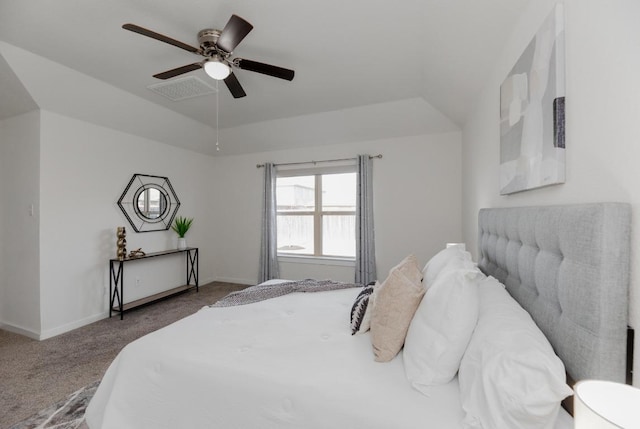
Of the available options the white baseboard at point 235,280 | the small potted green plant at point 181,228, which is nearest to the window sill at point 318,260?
the white baseboard at point 235,280

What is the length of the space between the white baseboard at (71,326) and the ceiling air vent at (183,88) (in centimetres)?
270

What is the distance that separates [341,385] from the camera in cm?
113

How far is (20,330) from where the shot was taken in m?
3.02

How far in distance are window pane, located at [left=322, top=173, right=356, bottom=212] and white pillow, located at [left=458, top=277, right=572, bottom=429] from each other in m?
3.52

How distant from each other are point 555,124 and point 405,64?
6.10 ft

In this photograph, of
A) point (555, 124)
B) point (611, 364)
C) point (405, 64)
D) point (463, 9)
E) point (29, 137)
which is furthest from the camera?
point (29, 137)

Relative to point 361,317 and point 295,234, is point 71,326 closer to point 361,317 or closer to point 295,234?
point 295,234

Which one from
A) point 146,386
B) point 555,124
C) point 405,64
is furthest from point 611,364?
point 405,64

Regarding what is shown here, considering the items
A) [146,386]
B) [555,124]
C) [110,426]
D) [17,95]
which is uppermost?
[17,95]

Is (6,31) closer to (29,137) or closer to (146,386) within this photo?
(29,137)

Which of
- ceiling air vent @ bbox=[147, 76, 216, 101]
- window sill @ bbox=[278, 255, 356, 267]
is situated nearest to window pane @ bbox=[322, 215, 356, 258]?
window sill @ bbox=[278, 255, 356, 267]

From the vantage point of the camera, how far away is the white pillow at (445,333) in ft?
3.65

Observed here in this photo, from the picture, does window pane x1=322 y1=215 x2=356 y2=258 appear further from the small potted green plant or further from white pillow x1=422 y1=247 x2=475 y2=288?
white pillow x1=422 y1=247 x2=475 y2=288

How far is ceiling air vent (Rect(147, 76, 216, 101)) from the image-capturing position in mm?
2887
